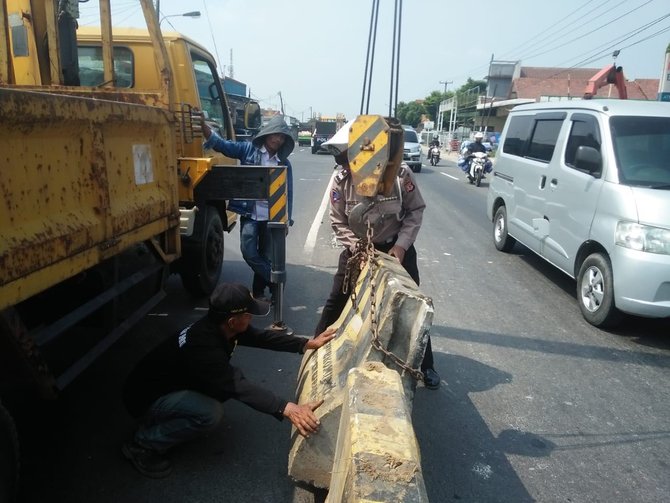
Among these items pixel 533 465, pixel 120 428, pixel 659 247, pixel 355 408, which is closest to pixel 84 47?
pixel 120 428

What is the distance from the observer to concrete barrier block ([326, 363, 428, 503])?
1.55m

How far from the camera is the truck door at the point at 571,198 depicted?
5039mm

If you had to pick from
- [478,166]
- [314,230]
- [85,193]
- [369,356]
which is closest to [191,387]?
[369,356]

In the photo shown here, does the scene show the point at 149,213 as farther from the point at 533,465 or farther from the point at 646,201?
the point at 646,201

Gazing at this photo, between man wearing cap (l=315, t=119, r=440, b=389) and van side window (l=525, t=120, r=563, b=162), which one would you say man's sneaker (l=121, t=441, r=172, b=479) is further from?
van side window (l=525, t=120, r=563, b=162)

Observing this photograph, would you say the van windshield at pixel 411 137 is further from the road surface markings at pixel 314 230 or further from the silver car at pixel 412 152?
the road surface markings at pixel 314 230

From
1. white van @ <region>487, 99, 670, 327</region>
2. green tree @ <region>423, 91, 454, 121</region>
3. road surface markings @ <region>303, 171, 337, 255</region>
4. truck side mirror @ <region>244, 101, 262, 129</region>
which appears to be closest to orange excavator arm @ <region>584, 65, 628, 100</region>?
white van @ <region>487, 99, 670, 327</region>

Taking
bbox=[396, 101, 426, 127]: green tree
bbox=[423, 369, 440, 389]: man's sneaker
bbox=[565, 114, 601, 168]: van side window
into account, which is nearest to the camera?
bbox=[423, 369, 440, 389]: man's sneaker

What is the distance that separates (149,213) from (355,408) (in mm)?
1998

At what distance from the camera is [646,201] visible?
4.35 m

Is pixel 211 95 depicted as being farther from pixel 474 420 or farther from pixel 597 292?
pixel 597 292

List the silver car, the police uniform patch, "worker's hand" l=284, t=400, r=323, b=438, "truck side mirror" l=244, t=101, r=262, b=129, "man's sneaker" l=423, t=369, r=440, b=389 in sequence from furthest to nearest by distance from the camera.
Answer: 1. the silver car
2. "truck side mirror" l=244, t=101, r=262, b=129
3. "man's sneaker" l=423, t=369, r=440, b=389
4. the police uniform patch
5. "worker's hand" l=284, t=400, r=323, b=438

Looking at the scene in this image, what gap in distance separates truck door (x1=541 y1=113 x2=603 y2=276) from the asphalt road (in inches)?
22.2

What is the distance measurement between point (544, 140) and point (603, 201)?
194cm
